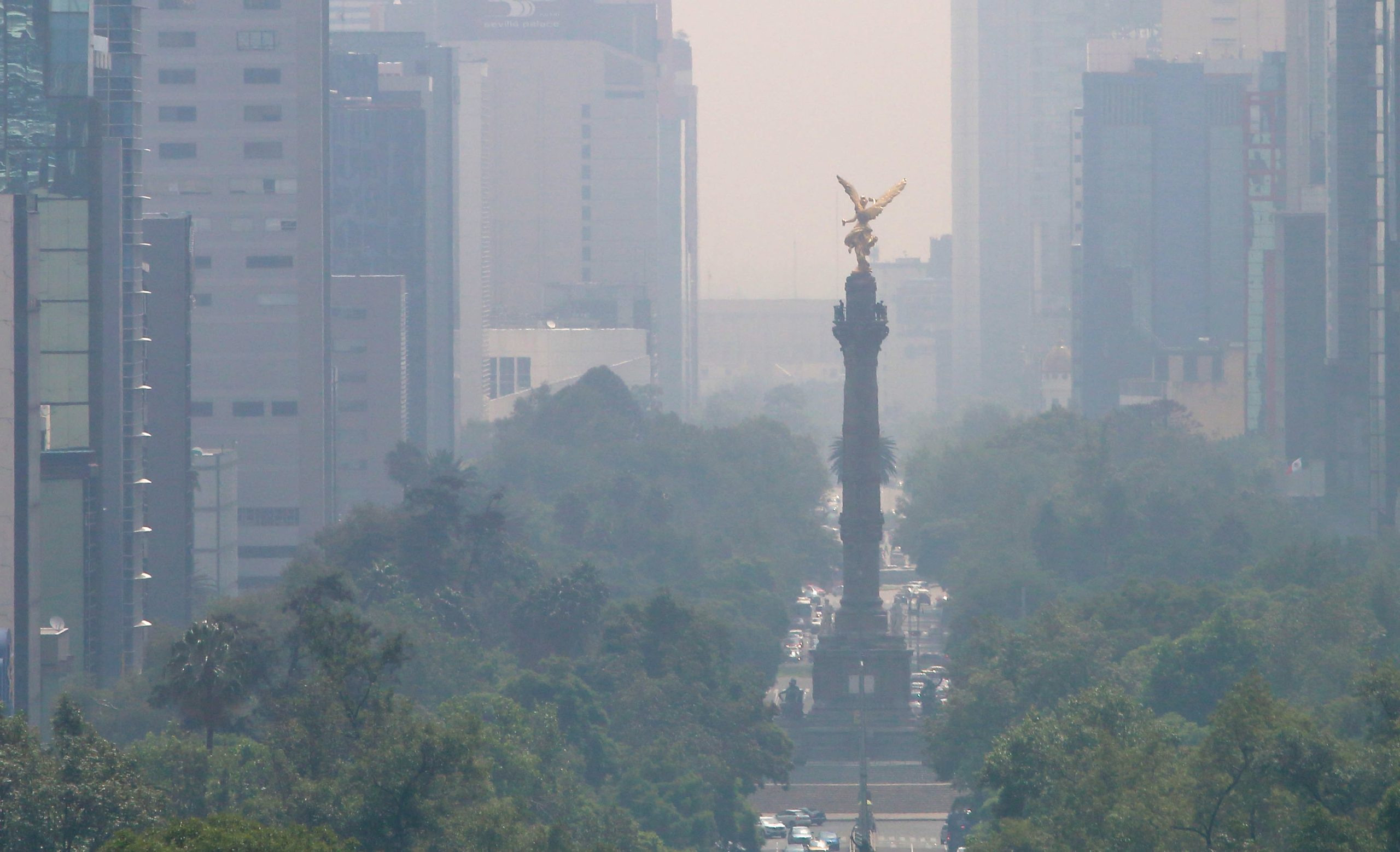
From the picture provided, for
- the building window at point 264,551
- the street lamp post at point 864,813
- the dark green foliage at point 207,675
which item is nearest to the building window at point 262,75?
the building window at point 264,551

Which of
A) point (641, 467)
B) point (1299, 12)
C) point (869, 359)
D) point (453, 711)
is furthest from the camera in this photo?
point (1299, 12)

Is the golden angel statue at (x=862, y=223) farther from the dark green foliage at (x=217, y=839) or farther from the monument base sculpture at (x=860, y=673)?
the dark green foliage at (x=217, y=839)

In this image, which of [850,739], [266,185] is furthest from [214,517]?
[850,739]

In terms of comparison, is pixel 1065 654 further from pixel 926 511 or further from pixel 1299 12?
pixel 1299 12

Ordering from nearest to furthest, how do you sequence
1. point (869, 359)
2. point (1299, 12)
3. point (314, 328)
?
point (869, 359)
point (314, 328)
point (1299, 12)

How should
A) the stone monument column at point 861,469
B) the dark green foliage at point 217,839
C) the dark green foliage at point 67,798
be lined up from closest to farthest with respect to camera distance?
the dark green foliage at point 217,839
the dark green foliage at point 67,798
the stone monument column at point 861,469

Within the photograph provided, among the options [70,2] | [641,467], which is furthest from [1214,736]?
[641,467]

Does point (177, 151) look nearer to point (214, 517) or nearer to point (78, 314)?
point (214, 517)
